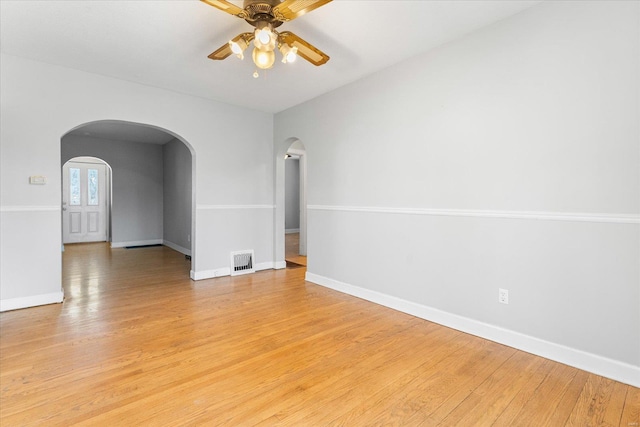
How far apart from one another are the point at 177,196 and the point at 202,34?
5.15 metres

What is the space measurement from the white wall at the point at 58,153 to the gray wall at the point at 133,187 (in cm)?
430

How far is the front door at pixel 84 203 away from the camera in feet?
25.7

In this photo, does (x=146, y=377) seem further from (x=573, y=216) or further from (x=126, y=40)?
(x=573, y=216)

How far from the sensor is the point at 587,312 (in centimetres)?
211

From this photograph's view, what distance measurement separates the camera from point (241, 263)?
482cm

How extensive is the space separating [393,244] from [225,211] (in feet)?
8.67

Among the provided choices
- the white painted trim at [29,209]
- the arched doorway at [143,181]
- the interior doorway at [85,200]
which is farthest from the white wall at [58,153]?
the interior doorway at [85,200]

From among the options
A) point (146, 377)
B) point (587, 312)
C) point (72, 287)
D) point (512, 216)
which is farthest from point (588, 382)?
point (72, 287)

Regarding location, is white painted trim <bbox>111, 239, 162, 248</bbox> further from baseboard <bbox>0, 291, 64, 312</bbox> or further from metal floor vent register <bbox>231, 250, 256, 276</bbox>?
baseboard <bbox>0, 291, 64, 312</bbox>

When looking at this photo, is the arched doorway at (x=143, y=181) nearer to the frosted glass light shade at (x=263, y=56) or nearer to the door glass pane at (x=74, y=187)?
the door glass pane at (x=74, y=187)

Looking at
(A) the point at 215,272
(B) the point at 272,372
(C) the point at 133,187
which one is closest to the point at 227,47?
(B) the point at 272,372

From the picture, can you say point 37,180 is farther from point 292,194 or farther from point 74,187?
point 292,194

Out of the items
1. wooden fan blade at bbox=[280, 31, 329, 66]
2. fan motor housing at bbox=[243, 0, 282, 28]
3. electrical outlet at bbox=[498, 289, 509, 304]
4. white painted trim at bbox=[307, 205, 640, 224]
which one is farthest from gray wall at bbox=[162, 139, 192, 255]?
electrical outlet at bbox=[498, 289, 509, 304]

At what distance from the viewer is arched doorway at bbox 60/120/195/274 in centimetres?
673
